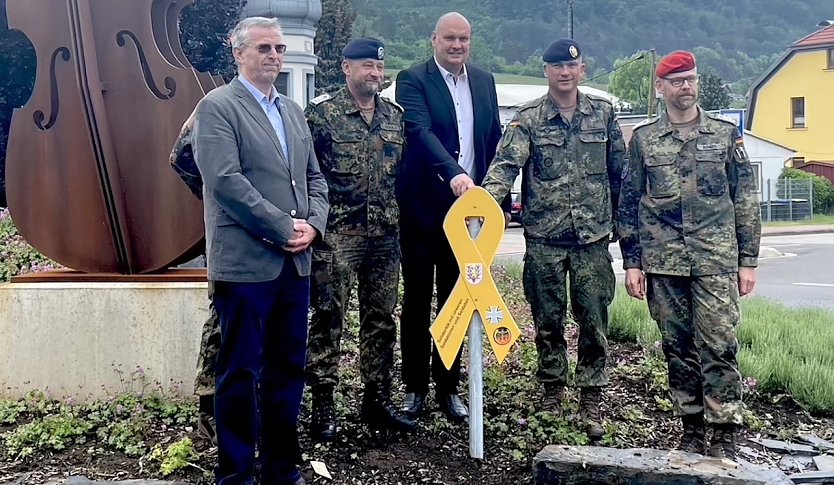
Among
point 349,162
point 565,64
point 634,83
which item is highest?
point 634,83

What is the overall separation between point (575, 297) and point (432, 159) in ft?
3.18

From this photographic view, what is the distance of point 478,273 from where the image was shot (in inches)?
159

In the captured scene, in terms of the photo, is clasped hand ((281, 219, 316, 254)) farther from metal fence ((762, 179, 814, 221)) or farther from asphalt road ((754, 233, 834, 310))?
metal fence ((762, 179, 814, 221))

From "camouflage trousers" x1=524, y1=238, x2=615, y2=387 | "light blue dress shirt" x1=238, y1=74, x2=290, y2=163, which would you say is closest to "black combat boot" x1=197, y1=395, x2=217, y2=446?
"light blue dress shirt" x1=238, y1=74, x2=290, y2=163

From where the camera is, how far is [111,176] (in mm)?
4996

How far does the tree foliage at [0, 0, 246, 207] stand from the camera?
34.4ft

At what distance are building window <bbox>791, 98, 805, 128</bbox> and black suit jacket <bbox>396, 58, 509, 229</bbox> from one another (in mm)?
36003

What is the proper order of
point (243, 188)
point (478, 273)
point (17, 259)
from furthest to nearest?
point (17, 259)
point (478, 273)
point (243, 188)

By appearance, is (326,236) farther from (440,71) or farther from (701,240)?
(701,240)

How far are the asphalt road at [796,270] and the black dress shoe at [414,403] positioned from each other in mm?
6234

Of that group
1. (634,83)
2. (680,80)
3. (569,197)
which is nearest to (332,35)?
(569,197)

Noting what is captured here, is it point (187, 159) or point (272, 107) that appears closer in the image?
point (272, 107)

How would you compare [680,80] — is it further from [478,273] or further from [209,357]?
[209,357]

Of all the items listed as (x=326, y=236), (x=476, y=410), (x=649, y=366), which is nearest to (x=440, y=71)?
(x=326, y=236)
